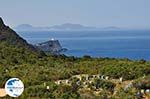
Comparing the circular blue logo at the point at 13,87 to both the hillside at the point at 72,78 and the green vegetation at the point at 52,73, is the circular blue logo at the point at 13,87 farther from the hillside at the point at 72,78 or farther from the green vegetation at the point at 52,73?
the green vegetation at the point at 52,73

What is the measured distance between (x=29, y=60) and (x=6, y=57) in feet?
3.31

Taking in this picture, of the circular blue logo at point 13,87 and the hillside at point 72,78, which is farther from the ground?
the circular blue logo at point 13,87

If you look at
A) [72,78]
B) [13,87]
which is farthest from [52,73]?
[13,87]

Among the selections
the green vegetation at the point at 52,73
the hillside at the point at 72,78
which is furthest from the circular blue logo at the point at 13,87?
the green vegetation at the point at 52,73

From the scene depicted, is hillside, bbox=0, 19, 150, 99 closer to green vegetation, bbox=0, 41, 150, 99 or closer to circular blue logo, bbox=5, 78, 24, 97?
green vegetation, bbox=0, 41, 150, 99

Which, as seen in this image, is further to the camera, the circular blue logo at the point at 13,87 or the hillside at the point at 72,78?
the hillside at the point at 72,78

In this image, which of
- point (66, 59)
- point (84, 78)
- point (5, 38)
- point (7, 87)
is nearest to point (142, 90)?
point (84, 78)

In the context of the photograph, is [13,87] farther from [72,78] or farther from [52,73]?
[52,73]

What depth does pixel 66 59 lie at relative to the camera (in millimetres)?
26188

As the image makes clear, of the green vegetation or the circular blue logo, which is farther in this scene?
the green vegetation

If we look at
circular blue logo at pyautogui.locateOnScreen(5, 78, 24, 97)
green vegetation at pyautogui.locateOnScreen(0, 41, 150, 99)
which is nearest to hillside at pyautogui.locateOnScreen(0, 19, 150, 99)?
green vegetation at pyautogui.locateOnScreen(0, 41, 150, 99)

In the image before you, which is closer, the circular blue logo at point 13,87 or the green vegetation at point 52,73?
the circular blue logo at point 13,87

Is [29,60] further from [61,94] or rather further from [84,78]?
[61,94]

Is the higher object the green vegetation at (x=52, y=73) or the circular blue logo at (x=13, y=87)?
the circular blue logo at (x=13, y=87)
